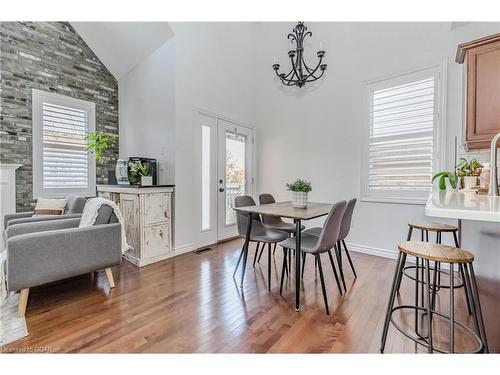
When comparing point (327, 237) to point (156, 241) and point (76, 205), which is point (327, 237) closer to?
point (156, 241)

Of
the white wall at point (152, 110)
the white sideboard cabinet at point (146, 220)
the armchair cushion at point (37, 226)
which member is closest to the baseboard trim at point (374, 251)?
the white sideboard cabinet at point (146, 220)

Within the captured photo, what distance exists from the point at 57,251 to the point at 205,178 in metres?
2.17

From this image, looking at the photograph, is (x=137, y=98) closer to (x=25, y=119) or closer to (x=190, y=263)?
(x=25, y=119)

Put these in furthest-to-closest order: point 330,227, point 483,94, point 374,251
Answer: point 374,251
point 483,94
point 330,227

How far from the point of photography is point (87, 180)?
4.14m

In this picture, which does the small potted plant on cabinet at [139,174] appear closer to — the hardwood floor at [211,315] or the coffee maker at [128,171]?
the coffee maker at [128,171]

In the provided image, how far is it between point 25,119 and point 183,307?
3609 millimetres

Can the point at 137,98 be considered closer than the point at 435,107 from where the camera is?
No

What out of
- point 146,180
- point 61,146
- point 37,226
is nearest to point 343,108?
point 146,180

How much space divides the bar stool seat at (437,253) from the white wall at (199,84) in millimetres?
2826

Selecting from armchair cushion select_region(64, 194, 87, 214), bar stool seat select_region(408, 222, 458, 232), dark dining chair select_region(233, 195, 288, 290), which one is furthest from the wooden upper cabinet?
armchair cushion select_region(64, 194, 87, 214)

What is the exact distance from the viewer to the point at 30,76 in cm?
352

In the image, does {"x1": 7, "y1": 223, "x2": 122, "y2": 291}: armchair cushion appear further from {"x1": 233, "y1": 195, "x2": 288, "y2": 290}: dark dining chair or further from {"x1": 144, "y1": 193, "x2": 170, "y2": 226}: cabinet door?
{"x1": 233, "y1": 195, "x2": 288, "y2": 290}: dark dining chair
